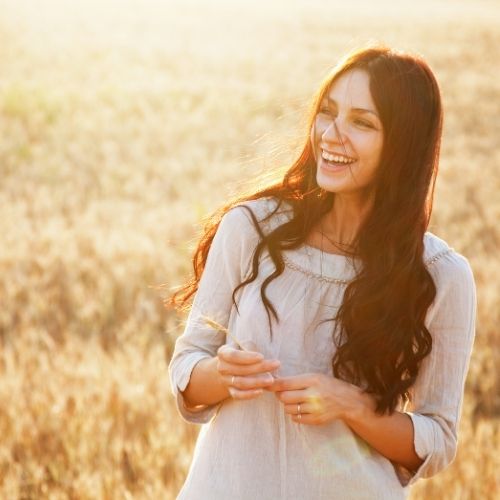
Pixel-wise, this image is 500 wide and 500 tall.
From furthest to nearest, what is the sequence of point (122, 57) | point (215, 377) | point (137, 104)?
1. point (122, 57)
2. point (137, 104)
3. point (215, 377)

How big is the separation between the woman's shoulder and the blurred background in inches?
19.4

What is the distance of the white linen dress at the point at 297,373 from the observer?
206 cm

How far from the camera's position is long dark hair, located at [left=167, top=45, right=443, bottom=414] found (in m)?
2.11

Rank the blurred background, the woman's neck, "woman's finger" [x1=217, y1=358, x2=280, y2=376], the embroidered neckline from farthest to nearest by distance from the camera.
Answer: the blurred background → the woman's neck → the embroidered neckline → "woman's finger" [x1=217, y1=358, x2=280, y2=376]

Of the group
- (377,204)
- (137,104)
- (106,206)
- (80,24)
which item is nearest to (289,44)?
(80,24)

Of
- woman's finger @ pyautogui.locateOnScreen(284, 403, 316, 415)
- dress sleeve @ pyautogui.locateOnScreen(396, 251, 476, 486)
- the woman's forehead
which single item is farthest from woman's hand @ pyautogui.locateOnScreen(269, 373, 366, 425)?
the woman's forehead

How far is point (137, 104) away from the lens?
551 inches

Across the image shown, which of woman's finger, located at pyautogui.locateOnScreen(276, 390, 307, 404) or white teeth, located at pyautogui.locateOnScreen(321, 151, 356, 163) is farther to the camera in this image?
white teeth, located at pyautogui.locateOnScreen(321, 151, 356, 163)

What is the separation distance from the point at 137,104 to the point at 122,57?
23.8 feet

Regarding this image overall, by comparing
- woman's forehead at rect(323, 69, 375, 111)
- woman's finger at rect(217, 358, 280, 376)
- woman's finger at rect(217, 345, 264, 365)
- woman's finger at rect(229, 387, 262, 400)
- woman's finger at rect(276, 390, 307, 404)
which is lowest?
woman's finger at rect(276, 390, 307, 404)

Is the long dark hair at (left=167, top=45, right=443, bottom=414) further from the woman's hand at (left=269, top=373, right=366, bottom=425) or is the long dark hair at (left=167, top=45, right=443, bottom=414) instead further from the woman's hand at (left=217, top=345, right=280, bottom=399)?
the woman's hand at (left=217, top=345, right=280, bottom=399)

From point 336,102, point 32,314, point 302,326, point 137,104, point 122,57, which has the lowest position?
point 32,314

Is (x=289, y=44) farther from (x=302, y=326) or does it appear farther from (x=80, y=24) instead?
(x=302, y=326)

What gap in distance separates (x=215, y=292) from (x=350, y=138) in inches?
19.2
